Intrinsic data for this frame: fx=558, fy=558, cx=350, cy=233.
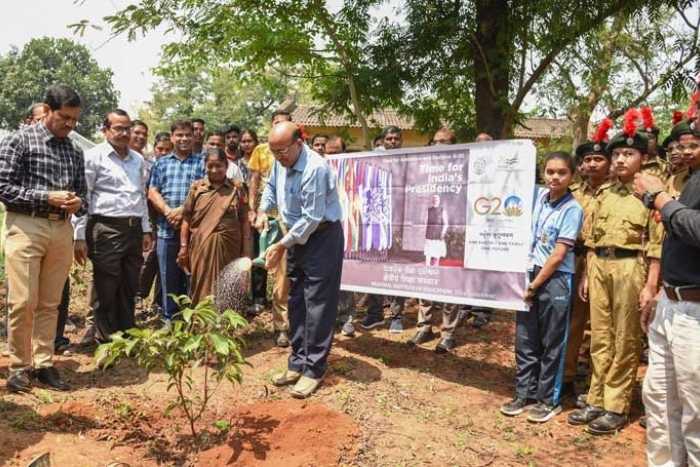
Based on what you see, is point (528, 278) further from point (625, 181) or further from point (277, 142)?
point (277, 142)

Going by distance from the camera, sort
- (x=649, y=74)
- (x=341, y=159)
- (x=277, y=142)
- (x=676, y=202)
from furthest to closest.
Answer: (x=649, y=74) < (x=341, y=159) < (x=277, y=142) < (x=676, y=202)

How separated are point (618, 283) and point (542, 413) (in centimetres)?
111

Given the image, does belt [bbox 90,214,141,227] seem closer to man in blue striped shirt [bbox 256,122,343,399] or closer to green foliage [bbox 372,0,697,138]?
man in blue striped shirt [bbox 256,122,343,399]

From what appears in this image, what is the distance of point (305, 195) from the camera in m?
4.15

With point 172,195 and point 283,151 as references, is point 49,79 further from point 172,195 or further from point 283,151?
point 283,151

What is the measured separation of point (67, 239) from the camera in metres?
4.26

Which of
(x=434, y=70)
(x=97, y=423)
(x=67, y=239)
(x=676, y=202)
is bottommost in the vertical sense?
(x=97, y=423)

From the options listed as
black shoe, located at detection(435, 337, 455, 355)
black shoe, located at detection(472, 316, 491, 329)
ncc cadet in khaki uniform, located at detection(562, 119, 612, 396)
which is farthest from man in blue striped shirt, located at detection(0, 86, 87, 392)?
black shoe, located at detection(472, 316, 491, 329)

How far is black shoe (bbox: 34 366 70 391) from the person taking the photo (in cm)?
425

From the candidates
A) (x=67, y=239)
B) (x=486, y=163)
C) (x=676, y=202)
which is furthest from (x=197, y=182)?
(x=676, y=202)

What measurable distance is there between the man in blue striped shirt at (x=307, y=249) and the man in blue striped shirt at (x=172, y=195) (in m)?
1.61

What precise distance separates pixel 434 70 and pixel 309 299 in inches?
176

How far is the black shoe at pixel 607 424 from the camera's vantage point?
156 inches

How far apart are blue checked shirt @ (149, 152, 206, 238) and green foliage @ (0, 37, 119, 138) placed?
33.2 m
